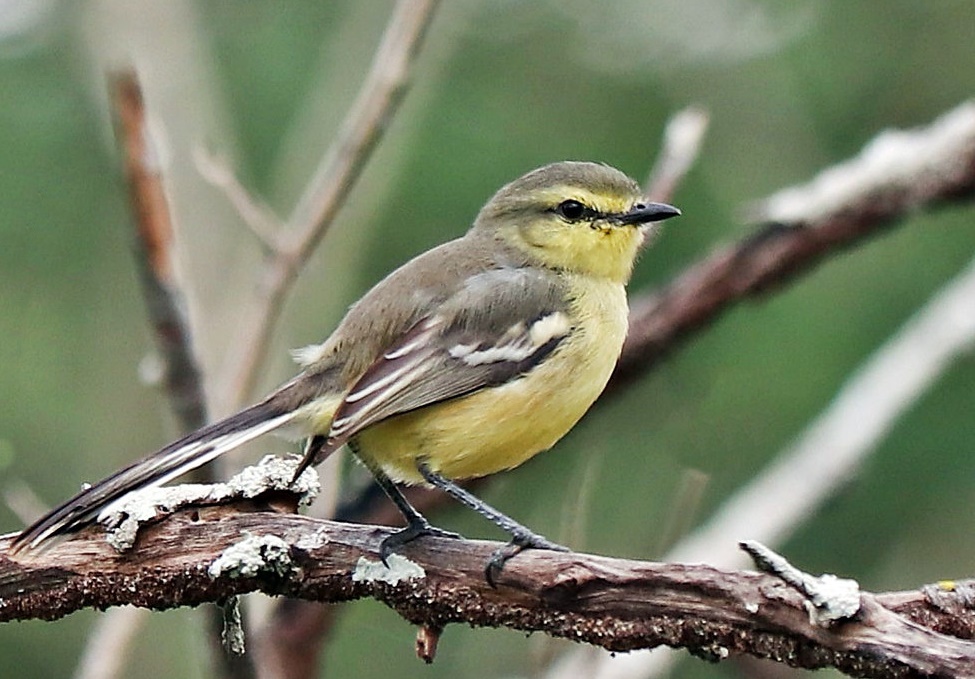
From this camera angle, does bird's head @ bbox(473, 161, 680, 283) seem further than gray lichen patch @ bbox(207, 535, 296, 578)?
Yes

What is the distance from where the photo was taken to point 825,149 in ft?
27.7

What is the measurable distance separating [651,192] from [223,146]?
2.51m

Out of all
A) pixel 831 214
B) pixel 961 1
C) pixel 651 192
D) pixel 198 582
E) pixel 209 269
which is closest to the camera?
pixel 198 582

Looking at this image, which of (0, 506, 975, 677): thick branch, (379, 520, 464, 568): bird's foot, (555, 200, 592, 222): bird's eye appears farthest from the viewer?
(555, 200, 592, 222): bird's eye

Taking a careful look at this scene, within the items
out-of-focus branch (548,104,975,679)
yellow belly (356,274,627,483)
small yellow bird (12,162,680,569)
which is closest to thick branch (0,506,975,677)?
small yellow bird (12,162,680,569)

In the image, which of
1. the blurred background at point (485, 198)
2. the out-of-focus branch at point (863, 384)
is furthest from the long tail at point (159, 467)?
the blurred background at point (485, 198)

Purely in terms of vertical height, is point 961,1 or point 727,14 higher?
point 727,14

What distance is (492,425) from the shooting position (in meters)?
3.84

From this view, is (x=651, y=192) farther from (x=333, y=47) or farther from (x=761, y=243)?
(x=333, y=47)

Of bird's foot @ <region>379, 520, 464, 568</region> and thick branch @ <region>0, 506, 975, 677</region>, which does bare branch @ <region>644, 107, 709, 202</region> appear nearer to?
bird's foot @ <region>379, 520, 464, 568</region>

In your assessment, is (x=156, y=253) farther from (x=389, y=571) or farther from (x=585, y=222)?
(x=585, y=222)

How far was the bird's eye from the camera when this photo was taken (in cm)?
460

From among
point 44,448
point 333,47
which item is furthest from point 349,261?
point 44,448

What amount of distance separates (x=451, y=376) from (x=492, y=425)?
17cm
